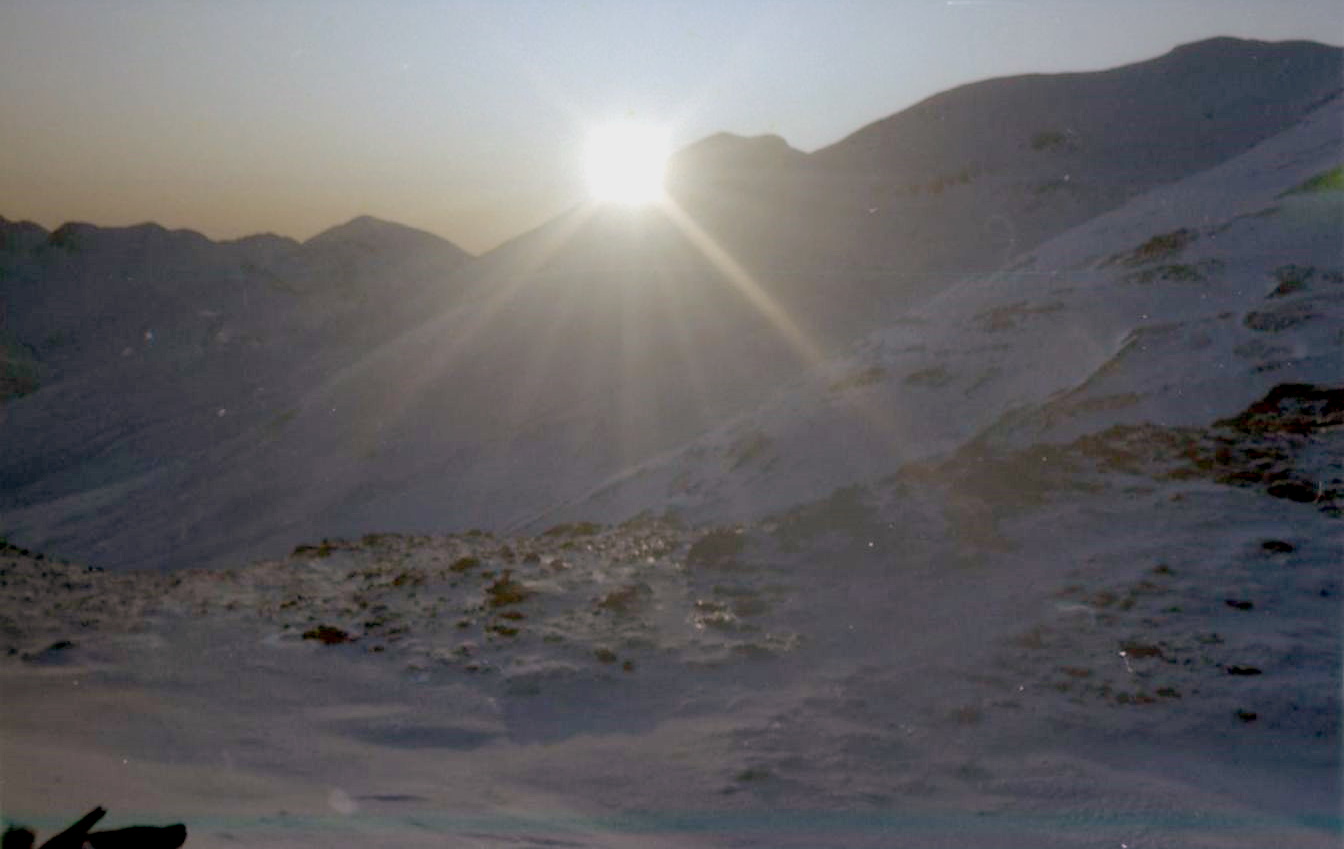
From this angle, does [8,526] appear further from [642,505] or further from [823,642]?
[823,642]

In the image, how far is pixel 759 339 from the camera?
93.4ft

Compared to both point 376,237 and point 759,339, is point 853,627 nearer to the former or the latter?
point 759,339

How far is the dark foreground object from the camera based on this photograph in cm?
205

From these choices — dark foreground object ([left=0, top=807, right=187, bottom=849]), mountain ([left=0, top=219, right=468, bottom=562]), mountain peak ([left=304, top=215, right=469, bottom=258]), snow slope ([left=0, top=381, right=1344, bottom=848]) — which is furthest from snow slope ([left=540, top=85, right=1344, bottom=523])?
mountain peak ([left=304, top=215, right=469, bottom=258])

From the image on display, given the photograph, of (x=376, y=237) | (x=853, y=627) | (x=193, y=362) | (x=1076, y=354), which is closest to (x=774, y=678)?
(x=853, y=627)

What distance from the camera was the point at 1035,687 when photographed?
7277 millimetres

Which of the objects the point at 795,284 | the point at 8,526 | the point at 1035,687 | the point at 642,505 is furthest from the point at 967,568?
the point at 8,526

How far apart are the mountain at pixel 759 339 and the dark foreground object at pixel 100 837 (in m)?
13.7

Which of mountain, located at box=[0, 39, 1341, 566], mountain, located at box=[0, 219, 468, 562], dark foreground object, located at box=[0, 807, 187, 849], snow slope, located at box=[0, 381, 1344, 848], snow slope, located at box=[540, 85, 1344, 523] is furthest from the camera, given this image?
mountain, located at box=[0, 219, 468, 562]

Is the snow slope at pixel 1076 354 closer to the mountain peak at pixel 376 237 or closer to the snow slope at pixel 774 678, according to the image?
the snow slope at pixel 774 678

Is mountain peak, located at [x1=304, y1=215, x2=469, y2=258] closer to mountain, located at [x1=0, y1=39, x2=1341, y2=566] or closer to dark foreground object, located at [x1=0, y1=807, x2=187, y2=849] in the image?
mountain, located at [x1=0, y1=39, x2=1341, y2=566]

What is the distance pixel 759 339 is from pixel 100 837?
1053 inches

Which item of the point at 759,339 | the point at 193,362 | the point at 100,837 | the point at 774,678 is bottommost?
the point at 100,837

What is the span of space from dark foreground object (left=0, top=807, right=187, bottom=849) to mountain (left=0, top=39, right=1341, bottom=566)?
1367 cm
